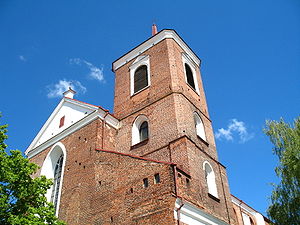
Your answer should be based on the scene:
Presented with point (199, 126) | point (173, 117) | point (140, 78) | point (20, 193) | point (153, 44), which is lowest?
point (20, 193)

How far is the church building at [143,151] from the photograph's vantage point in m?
10.9

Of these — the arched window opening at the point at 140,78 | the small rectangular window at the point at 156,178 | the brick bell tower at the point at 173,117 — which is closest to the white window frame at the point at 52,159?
the brick bell tower at the point at 173,117

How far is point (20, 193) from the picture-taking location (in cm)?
1002

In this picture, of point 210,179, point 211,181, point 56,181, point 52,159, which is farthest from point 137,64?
Answer: point 211,181

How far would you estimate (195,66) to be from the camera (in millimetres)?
19734

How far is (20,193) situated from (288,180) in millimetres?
12059

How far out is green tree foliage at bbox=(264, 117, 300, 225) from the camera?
14.2m

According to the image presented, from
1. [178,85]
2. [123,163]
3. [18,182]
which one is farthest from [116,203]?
[178,85]

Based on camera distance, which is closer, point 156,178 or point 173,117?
point 156,178

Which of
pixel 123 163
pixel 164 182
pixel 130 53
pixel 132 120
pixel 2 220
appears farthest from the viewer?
pixel 130 53

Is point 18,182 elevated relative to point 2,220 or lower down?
elevated

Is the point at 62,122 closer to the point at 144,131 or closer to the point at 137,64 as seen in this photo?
the point at 144,131

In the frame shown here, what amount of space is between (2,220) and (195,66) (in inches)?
570

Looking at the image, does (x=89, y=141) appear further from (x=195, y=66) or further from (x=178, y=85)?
(x=195, y=66)
